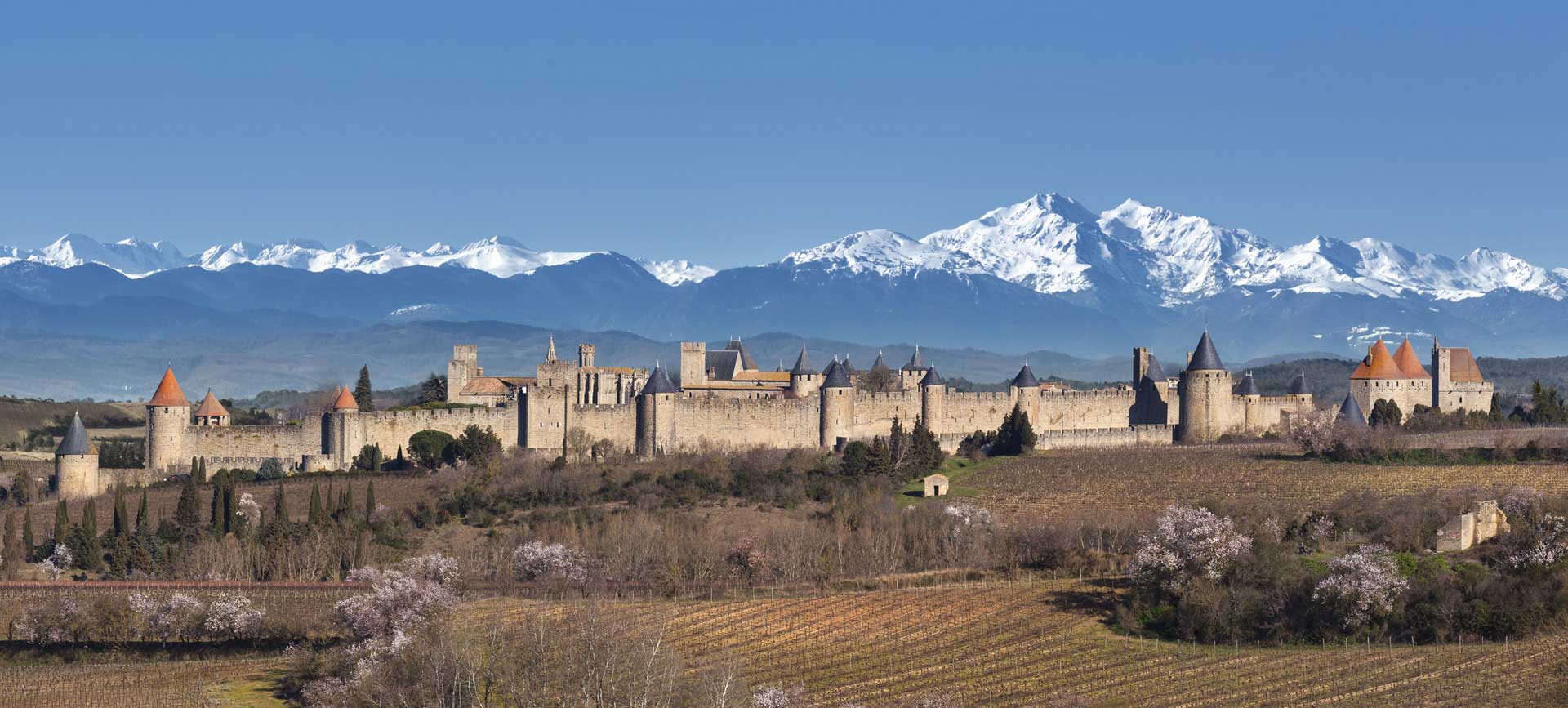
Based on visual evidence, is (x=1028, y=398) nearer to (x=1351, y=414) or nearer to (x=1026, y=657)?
(x=1351, y=414)

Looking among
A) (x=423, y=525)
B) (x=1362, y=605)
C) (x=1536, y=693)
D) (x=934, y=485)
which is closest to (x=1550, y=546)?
(x=1362, y=605)

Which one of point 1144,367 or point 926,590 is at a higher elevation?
point 1144,367

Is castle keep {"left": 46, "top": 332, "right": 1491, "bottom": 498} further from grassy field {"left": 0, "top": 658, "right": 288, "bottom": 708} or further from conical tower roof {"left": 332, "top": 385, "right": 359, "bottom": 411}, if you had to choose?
grassy field {"left": 0, "top": 658, "right": 288, "bottom": 708}

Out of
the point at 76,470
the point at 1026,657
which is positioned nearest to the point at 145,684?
the point at 1026,657

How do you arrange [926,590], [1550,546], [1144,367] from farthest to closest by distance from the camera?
1. [1144,367]
2. [926,590]
3. [1550,546]

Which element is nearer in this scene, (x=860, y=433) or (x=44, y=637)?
(x=44, y=637)

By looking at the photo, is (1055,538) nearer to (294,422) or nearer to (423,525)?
(423,525)
